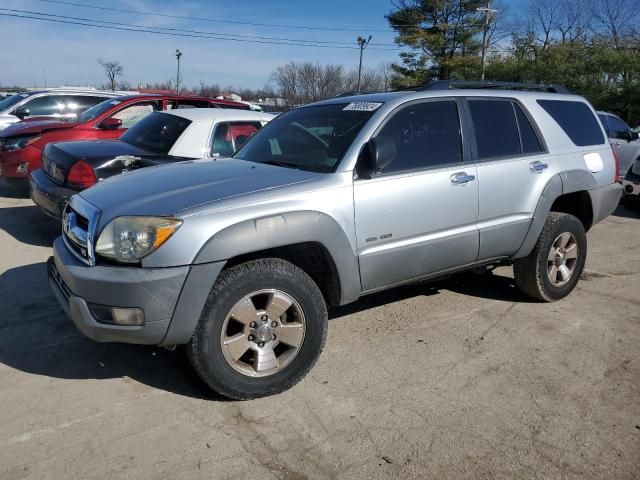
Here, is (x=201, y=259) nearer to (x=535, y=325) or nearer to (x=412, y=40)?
(x=535, y=325)

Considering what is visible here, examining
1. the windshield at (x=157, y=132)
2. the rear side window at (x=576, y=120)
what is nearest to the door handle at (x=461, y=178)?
the rear side window at (x=576, y=120)

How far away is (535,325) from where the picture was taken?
173 inches

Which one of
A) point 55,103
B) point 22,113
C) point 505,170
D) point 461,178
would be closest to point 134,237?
point 461,178

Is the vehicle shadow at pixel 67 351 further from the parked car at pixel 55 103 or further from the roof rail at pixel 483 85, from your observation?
the parked car at pixel 55 103

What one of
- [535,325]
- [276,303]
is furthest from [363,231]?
[535,325]

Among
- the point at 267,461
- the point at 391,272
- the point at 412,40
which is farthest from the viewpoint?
the point at 412,40

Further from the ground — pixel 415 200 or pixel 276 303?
pixel 415 200

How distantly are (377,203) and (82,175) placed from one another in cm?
355

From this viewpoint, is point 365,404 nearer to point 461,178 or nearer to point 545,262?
point 461,178

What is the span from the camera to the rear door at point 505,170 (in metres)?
4.17

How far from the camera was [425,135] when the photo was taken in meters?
3.94

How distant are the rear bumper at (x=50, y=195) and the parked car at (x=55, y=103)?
6380 millimetres

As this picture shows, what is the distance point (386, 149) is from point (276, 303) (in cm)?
116

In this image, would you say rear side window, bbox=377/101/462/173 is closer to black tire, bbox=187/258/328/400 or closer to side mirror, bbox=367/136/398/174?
side mirror, bbox=367/136/398/174
